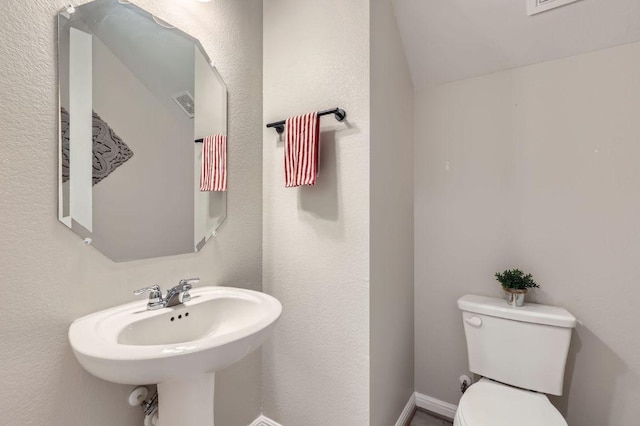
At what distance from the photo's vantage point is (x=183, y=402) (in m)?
0.98

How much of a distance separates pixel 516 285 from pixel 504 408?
1.80 ft

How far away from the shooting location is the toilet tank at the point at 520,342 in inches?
51.1

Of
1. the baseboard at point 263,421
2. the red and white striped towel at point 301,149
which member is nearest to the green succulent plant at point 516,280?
the red and white striped towel at point 301,149

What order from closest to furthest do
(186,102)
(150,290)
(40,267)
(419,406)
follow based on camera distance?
(40,267), (150,290), (186,102), (419,406)

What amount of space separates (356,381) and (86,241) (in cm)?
119

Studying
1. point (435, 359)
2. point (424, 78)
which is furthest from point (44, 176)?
point (435, 359)

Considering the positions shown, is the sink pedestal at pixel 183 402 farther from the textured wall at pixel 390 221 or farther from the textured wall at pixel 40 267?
the textured wall at pixel 390 221

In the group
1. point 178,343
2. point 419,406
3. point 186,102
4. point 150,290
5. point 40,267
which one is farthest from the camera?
point 419,406

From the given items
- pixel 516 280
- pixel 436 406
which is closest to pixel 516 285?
pixel 516 280

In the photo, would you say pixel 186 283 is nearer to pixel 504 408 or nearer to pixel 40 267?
pixel 40 267

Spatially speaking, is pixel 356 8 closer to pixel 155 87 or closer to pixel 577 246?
pixel 155 87

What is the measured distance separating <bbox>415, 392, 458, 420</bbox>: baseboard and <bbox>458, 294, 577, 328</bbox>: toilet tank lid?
678mm

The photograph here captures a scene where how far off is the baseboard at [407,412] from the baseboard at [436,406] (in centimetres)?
4

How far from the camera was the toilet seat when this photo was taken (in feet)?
3.60
